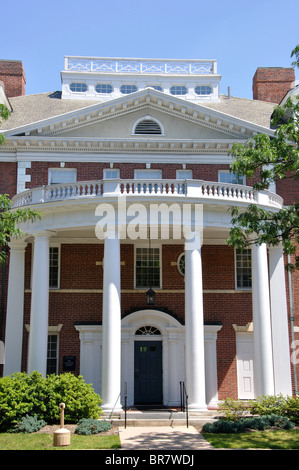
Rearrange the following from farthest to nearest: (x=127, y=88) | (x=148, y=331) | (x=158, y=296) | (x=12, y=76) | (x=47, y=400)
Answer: (x=12, y=76) < (x=127, y=88) < (x=158, y=296) < (x=148, y=331) < (x=47, y=400)

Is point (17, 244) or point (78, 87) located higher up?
point (78, 87)

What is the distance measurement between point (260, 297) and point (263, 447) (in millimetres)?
7020

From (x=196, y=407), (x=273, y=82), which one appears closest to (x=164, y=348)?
(x=196, y=407)

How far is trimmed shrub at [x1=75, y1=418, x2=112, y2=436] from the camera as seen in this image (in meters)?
16.0

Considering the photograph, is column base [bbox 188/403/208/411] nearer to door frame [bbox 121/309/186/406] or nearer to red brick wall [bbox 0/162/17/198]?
door frame [bbox 121/309/186/406]

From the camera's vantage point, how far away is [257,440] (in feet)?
48.9

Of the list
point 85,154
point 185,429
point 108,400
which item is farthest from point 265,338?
point 85,154

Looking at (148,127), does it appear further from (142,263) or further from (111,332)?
(111,332)

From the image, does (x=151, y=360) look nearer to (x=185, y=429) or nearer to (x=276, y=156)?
(x=185, y=429)

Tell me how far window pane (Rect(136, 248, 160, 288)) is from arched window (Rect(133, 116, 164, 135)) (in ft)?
18.3

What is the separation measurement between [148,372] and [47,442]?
29.5 feet

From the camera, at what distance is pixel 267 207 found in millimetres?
20859

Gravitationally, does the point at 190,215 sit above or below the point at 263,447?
above

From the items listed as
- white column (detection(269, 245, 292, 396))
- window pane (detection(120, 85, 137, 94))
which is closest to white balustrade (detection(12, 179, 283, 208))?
white column (detection(269, 245, 292, 396))
